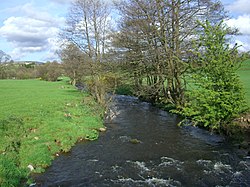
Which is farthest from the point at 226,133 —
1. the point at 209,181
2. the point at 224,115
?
the point at 209,181

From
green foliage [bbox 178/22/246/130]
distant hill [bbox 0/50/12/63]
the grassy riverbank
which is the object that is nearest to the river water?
the grassy riverbank

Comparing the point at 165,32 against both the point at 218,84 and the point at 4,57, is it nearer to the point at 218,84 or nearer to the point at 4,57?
the point at 218,84

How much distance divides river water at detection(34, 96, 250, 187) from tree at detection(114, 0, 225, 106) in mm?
7928

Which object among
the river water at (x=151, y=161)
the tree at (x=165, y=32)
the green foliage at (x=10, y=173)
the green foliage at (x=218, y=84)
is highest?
the tree at (x=165, y=32)

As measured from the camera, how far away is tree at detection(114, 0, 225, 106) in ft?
79.8

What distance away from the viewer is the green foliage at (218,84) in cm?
1502

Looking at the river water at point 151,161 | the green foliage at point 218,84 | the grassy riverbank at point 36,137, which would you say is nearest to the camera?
the river water at point 151,161

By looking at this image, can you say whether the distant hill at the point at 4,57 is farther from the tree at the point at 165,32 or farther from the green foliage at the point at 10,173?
the green foliage at the point at 10,173

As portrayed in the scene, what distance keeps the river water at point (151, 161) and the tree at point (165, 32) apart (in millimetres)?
7928

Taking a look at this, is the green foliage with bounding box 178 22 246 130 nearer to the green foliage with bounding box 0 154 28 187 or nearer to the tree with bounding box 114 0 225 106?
the tree with bounding box 114 0 225 106

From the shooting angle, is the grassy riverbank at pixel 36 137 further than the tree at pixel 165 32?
No

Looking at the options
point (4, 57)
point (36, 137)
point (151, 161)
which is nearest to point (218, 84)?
point (151, 161)

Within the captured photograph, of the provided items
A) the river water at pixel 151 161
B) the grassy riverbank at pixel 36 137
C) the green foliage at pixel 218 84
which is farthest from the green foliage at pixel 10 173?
the green foliage at pixel 218 84

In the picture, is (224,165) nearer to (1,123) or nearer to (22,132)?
(22,132)
